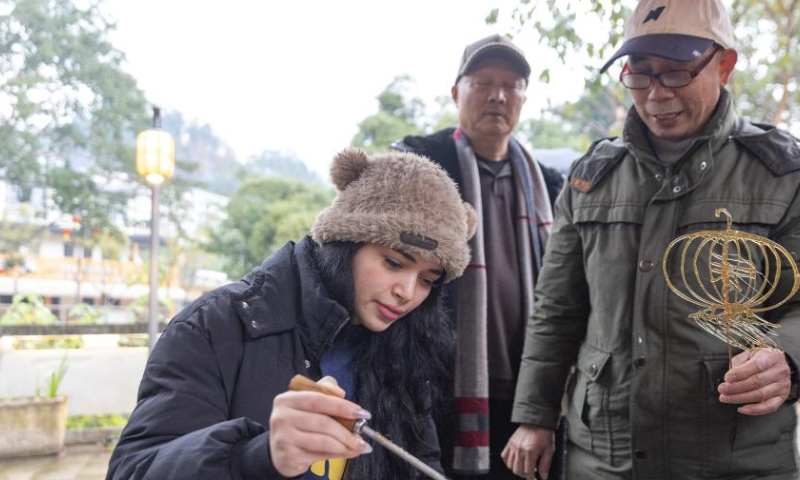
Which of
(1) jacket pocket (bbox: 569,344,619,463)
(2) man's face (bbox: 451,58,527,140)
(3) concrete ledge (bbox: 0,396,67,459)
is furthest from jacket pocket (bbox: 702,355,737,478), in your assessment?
(3) concrete ledge (bbox: 0,396,67,459)

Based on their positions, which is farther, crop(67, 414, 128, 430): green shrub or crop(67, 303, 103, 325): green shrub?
crop(67, 303, 103, 325): green shrub

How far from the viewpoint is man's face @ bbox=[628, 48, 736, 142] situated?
161cm

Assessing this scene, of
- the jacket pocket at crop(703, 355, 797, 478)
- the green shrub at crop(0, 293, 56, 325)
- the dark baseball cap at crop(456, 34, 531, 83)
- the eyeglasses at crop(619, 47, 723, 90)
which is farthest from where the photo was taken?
the green shrub at crop(0, 293, 56, 325)

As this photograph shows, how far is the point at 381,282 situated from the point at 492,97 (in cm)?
113

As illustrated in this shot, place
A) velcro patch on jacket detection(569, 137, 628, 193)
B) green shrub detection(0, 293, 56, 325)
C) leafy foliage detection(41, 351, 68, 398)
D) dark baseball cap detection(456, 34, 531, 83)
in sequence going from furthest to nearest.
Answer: green shrub detection(0, 293, 56, 325)
leafy foliage detection(41, 351, 68, 398)
dark baseball cap detection(456, 34, 531, 83)
velcro patch on jacket detection(569, 137, 628, 193)

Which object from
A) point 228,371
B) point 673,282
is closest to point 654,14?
point 673,282

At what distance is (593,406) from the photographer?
5.47 ft

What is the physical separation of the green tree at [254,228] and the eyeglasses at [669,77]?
265 inches

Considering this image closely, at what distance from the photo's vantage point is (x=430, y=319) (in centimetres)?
165

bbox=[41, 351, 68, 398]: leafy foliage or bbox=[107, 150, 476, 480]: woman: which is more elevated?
bbox=[107, 150, 476, 480]: woman

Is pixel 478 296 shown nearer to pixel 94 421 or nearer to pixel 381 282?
pixel 381 282

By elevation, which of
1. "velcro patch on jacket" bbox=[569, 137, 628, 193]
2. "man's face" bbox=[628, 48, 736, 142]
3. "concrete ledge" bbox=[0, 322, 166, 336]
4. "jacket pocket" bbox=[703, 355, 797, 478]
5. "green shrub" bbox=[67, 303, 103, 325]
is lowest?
"concrete ledge" bbox=[0, 322, 166, 336]

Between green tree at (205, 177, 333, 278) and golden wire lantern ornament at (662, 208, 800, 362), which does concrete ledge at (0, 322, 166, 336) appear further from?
golden wire lantern ornament at (662, 208, 800, 362)

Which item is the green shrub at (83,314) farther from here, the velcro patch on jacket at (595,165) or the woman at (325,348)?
the velcro patch on jacket at (595,165)
